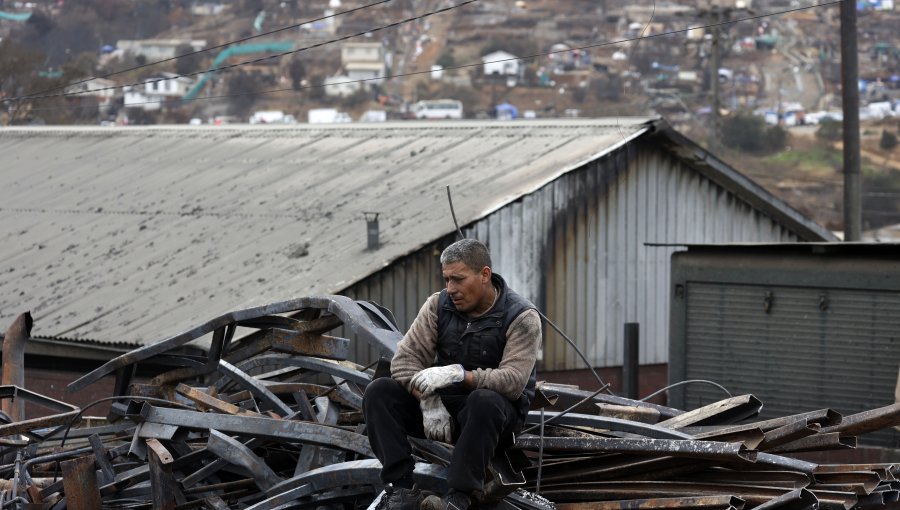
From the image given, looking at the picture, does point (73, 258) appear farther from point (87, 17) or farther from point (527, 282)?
point (87, 17)

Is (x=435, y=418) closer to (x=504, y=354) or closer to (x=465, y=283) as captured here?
(x=504, y=354)

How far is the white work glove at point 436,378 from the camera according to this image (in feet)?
22.4

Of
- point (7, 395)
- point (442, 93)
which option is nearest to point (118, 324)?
point (7, 395)

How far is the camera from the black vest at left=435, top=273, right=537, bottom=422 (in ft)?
23.5

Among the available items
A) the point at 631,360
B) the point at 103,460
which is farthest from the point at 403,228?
the point at 103,460

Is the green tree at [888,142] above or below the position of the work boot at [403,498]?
below

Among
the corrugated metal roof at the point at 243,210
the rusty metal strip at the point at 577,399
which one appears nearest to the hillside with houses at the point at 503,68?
the corrugated metal roof at the point at 243,210

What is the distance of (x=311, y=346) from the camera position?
940 cm

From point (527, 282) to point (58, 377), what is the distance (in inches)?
284

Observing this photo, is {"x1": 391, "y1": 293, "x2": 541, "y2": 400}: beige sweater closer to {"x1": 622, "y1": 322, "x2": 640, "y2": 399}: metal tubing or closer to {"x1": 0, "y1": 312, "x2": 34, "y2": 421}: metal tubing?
{"x1": 0, "y1": 312, "x2": 34, "y2": 421}: metal tubing

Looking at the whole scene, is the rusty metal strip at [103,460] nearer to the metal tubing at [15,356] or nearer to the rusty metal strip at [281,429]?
the rusty metal strip at [281,429]

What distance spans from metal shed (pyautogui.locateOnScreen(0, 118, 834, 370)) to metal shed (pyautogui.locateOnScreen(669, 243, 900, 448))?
3374mm

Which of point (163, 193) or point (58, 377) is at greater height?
point (163, 193)

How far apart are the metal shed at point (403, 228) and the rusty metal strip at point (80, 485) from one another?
857 centimetres
